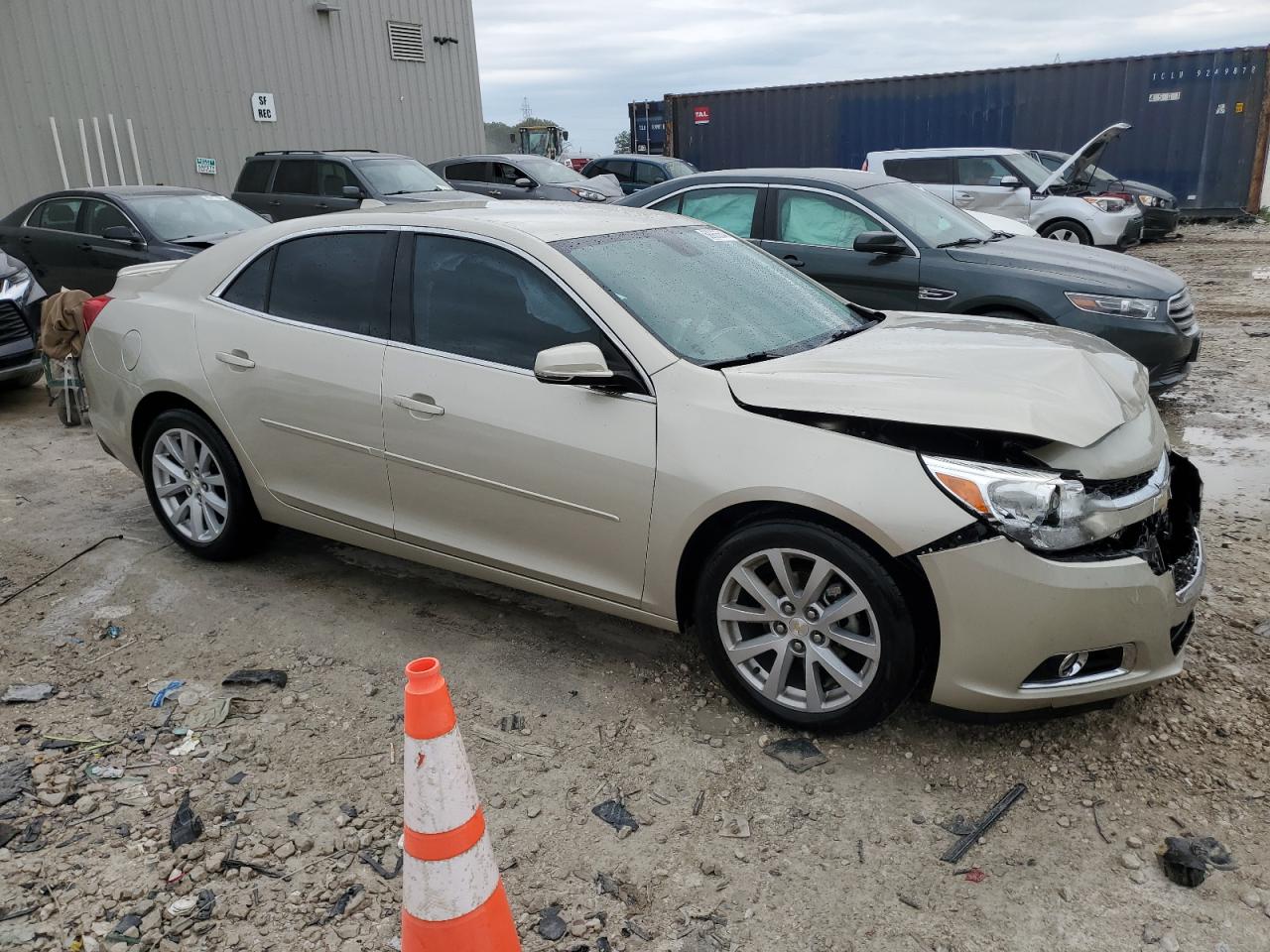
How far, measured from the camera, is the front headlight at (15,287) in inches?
303

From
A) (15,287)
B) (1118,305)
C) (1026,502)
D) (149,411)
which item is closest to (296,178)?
(15,287)

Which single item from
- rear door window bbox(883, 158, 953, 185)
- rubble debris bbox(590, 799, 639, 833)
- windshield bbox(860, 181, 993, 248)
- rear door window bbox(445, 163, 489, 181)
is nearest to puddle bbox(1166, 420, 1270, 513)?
windshield bbox(860, 181, 993, 248)

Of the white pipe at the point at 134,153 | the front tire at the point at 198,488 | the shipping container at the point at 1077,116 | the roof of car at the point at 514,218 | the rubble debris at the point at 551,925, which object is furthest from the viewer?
the shipping container at the point at 1077,116

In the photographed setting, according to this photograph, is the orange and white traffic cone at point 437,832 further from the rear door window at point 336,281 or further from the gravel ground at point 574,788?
the rear door window at point 336,281

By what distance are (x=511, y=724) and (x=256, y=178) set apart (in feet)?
37.9

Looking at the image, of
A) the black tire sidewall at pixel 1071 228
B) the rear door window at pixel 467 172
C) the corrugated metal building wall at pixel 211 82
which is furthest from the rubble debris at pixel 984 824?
the corrugated metal building wall at pixel 211 82

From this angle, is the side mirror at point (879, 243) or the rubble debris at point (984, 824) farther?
the side mirror at point (879, 243)

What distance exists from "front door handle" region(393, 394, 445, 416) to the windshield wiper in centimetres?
100

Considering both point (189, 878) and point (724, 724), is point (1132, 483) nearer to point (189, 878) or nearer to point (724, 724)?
point (724, 724)

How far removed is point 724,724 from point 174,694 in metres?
1.95

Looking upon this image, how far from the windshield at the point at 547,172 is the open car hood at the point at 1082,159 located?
7.06 meters

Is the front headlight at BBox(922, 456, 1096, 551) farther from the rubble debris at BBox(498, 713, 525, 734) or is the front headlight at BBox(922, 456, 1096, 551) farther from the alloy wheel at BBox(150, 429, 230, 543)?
the alloy wheel at BBox(150, 429, 230, 543)

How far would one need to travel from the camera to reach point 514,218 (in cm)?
383

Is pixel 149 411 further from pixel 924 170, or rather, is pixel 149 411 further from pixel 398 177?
pixel 924 170
